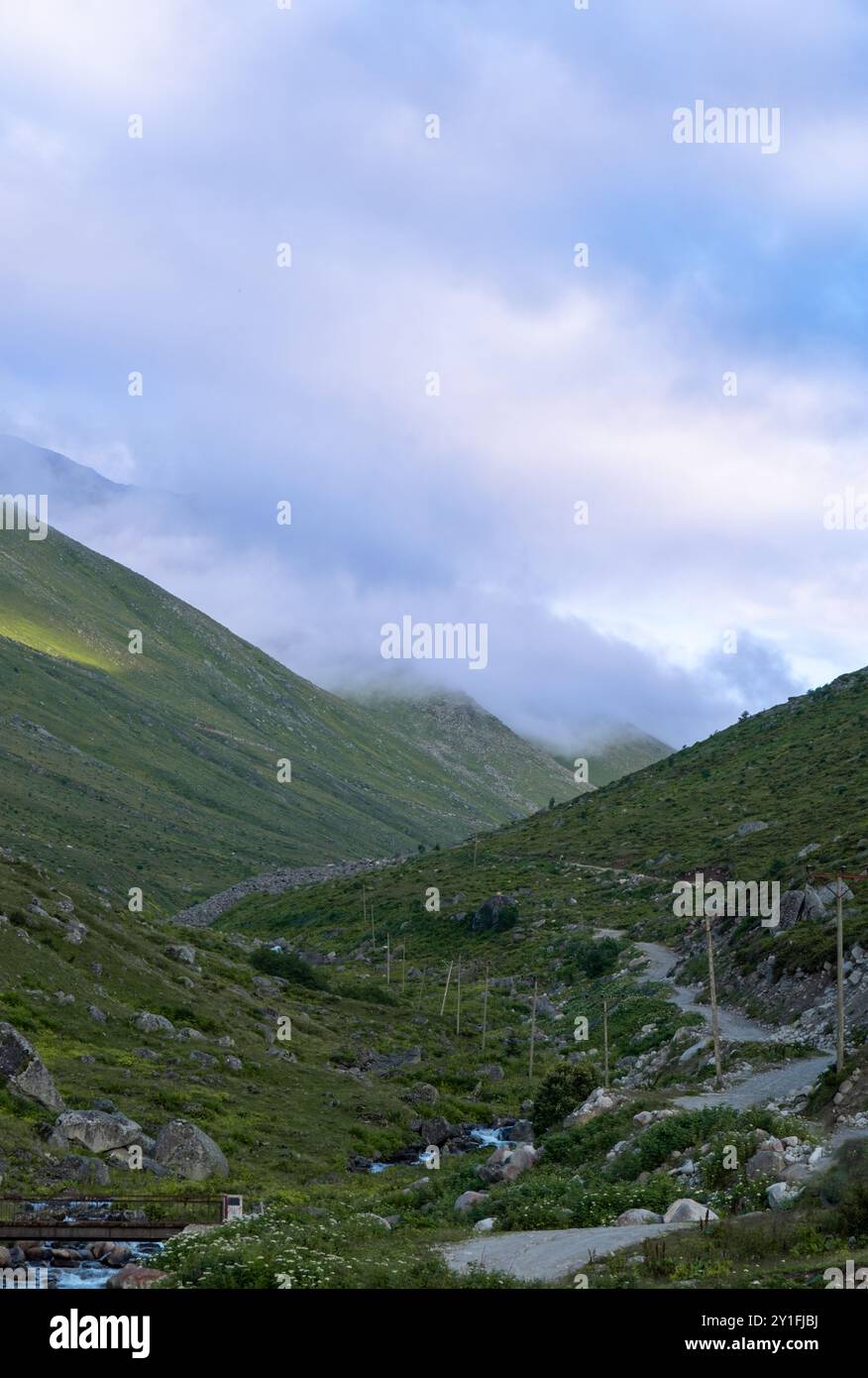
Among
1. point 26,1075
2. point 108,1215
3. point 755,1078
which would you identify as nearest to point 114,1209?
point 108,1215

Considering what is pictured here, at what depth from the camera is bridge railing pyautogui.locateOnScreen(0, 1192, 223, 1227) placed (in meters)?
40.3

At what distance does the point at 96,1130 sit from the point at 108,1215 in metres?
11.3

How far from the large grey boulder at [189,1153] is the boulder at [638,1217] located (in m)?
22.4

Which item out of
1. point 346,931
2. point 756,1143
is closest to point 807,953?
point 756,1143

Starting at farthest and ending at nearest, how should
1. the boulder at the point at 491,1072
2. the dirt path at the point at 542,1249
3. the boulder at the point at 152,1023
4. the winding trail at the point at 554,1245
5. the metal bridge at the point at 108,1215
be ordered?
the boulder at the point at 491,1072 < the boulder at the point at 152,1023 < the metal bridge at the point at 108,1215 < the winding trail at the point at 554,1245 < the dirt path at the point at 542,1249

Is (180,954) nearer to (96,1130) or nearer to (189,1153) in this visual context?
(96,1130)

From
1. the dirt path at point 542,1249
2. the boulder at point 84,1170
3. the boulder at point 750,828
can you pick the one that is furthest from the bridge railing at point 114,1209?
the boulder at point 750,828

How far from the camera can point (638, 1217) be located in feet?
115

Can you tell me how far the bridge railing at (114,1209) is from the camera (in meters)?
40.3

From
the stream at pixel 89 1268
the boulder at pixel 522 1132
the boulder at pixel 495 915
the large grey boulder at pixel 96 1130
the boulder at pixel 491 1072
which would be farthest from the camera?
the boulder at pixel 495 915

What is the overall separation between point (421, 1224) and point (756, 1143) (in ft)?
38.1

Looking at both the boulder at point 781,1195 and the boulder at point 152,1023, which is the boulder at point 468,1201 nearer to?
the boulder at point 781,1195
